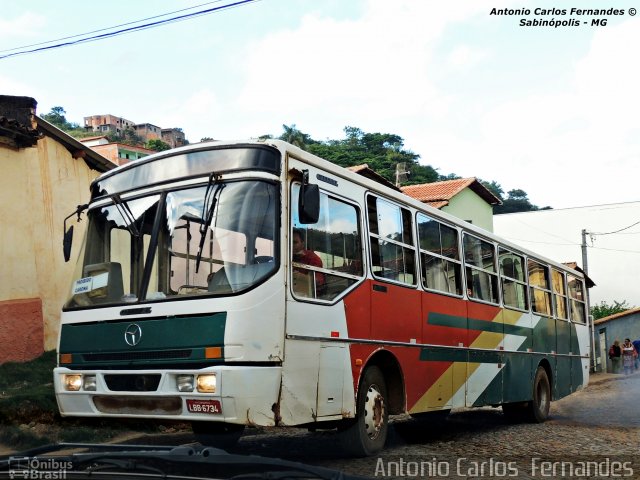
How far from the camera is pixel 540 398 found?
12.5 metres

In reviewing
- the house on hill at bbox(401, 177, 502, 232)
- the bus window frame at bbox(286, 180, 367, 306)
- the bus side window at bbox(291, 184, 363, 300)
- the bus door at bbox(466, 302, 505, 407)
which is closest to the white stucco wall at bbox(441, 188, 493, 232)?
the house on hill at bbox(401, 177, 502, 232)

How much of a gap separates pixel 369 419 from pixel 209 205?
266 cm

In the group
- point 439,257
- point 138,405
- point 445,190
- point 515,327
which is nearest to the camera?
point 138,405

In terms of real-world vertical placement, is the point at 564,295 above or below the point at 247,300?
above

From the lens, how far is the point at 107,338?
651 cm

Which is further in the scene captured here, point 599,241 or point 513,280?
point 599,241

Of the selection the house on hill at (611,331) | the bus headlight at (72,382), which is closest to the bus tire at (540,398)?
the bus headlight at (72,382)

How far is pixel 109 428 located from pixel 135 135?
113854 mm

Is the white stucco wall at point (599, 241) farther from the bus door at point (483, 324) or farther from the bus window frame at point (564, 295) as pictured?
the bus door at point (483, 324)

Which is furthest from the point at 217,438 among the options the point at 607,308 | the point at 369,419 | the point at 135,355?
the point at 607,308

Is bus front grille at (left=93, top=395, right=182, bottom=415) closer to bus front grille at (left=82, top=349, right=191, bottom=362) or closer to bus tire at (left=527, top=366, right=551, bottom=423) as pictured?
bus front grille at (left=82, top=349, right=191, bottom=362)

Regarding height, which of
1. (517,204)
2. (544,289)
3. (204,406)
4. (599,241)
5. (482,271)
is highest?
(517,204)

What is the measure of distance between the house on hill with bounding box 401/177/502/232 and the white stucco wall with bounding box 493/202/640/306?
9.99 meters

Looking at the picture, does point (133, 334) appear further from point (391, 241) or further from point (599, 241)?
point (599, 241)
